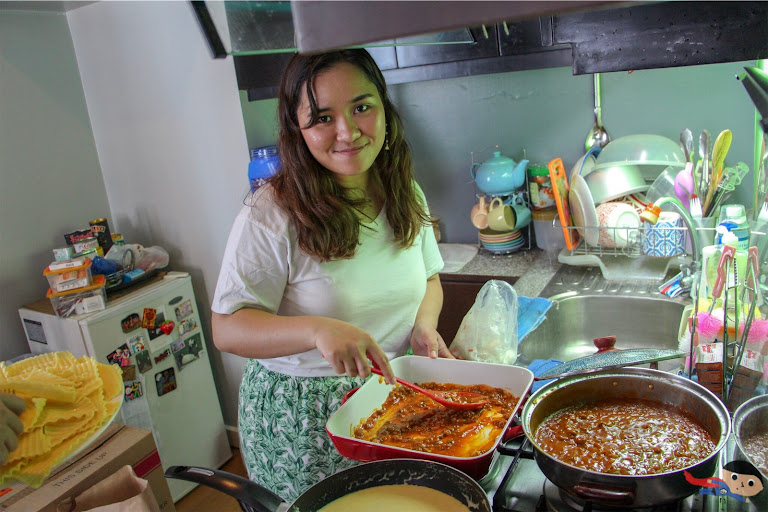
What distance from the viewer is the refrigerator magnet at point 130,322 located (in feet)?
7.33

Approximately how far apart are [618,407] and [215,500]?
6.82 ft

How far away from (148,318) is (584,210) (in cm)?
168

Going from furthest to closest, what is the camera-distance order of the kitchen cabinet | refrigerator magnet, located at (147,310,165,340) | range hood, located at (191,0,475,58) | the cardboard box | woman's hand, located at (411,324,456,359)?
refrigerator magnet, located at (147,310,165,340)
the kitchen cabinet
the cardboard box
woman's hand, located at (411,324,456,359)
range hood, located at (191,0,475,58)

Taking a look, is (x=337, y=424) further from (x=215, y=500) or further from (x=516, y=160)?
(x=215, y=500)

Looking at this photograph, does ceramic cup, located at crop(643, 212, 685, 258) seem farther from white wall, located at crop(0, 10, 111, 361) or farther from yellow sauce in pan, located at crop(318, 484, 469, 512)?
white wall, located at crop(0, 10, 111, 361)

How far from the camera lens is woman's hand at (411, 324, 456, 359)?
1.36m

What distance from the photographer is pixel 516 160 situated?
2.37 meters

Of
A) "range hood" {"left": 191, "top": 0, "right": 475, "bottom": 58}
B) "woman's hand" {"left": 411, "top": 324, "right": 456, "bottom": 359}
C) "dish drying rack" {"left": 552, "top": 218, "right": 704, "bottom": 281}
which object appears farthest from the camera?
"dish drying rack" {"left": 552, "top": 218, "right": 704, "bottom": 281}

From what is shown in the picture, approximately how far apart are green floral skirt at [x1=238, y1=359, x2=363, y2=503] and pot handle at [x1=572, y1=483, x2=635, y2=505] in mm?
688

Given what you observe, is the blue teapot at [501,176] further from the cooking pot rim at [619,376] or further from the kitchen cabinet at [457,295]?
the cooking pot rim at [619,376]

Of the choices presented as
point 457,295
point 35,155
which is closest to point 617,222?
point 457,295

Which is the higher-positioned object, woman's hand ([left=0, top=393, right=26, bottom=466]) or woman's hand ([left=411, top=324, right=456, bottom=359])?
woman's hand ([left=0, top=393, right=26, bottom=466])

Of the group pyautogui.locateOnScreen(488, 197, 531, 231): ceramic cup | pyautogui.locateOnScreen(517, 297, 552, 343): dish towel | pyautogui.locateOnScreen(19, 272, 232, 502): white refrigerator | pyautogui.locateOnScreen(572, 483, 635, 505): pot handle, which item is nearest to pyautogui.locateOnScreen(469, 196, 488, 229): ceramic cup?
pyautogui.locateOnScreen(488, 197, 531, 231): ceramic cup

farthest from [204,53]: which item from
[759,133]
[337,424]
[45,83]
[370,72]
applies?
[759,133]
